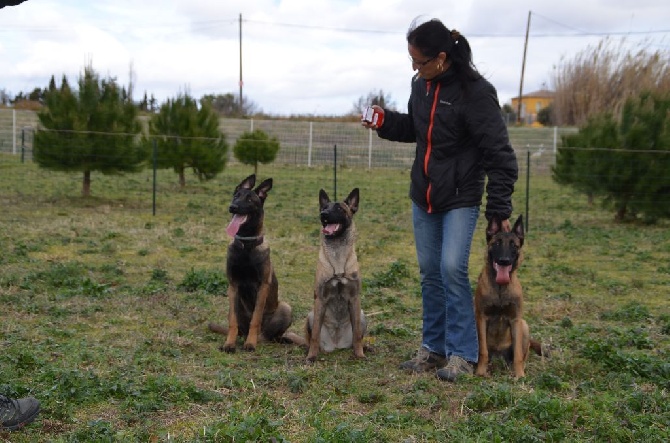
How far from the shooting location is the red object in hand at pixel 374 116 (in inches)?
193

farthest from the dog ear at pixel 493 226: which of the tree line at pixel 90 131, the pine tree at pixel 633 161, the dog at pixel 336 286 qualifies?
the tree line at pixel 90 131

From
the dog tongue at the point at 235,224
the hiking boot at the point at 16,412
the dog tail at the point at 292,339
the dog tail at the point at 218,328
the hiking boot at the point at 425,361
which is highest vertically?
the dog tongue at the point at 235,224

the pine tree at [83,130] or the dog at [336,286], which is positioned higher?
the pine tree at [83,130]

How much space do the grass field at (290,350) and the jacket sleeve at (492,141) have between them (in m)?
1.22

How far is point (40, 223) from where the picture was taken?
1207 cm

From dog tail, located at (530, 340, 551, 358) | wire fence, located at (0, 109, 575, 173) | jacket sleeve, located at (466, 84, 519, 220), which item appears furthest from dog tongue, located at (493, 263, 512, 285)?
wire fence, located at (0, 109, 575, 173)

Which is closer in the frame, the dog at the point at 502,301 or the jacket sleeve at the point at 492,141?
the jacket sleeve at the point at 492,141

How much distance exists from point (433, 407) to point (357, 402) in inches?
17.3

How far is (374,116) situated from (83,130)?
11727 millimetres

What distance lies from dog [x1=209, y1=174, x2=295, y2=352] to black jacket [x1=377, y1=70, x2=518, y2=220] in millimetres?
1538

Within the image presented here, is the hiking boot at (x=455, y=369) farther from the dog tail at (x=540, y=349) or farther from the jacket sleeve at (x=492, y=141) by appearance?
the jacket sleeve at (x=492, y=141)

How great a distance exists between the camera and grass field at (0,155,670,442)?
3617 millimetres

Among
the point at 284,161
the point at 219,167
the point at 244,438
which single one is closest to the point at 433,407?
the point at 244,438

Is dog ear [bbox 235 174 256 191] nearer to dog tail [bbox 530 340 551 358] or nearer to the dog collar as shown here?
the dog collar
